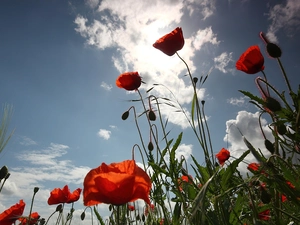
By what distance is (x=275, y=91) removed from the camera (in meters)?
1.53

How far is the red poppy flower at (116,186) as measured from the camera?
96 centimetres

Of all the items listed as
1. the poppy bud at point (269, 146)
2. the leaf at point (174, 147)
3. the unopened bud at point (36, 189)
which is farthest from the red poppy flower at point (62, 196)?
the poppy bud at point (269, 146)

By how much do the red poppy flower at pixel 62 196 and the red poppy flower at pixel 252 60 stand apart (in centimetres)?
230

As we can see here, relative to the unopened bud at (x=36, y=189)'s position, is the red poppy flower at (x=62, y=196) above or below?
above

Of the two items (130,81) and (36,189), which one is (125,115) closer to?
(130,81)

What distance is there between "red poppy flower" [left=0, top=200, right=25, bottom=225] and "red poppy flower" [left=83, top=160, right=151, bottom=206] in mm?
1087

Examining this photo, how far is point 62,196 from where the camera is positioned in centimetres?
316

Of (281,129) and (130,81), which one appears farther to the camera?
(130,81)

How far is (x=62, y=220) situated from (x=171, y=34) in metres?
2.13

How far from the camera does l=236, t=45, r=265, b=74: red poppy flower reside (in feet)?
6.67

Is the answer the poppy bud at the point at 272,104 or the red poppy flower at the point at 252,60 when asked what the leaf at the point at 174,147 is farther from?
the red poppy flower at the point at 252,60

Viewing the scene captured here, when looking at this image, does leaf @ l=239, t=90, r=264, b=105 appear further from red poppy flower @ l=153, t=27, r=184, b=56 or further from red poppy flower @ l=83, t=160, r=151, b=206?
red poppy flower @ l=153, t=27, r=184, b=56

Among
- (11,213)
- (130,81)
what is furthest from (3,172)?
(130,81)

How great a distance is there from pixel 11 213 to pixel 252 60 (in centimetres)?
206
